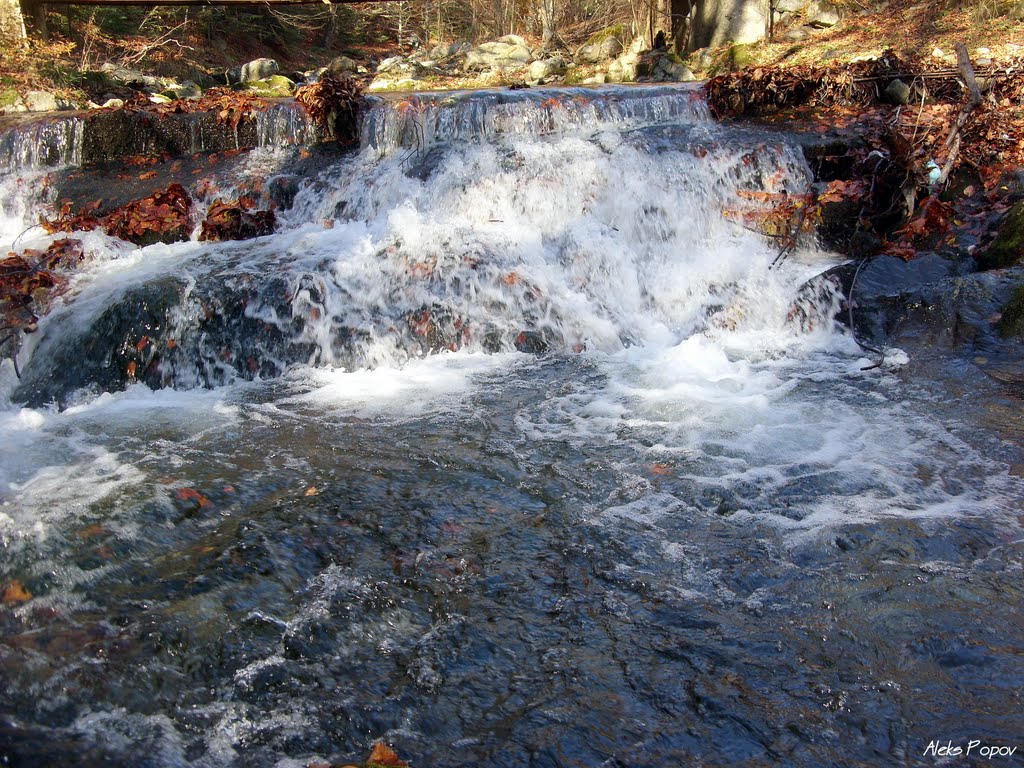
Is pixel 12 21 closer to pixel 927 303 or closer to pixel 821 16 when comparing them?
pixel 927 303

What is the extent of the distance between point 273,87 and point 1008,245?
12450mm

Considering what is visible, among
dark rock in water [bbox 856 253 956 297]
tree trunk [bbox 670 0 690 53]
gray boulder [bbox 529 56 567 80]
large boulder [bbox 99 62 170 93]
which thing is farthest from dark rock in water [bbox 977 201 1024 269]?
large boulder [bbox 99 62 170 93]

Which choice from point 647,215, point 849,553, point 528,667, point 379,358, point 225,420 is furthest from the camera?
point 647,215

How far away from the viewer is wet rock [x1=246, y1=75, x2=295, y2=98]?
13.9m

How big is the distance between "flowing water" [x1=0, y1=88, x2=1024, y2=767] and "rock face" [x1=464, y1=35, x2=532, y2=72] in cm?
1159

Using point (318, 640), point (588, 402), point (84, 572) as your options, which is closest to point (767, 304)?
point (588, 402)

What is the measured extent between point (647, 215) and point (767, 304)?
1.70m

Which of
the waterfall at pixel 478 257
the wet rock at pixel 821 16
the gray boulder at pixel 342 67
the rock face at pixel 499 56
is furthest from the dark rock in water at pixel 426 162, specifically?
the gray boulder at pixel 342 67

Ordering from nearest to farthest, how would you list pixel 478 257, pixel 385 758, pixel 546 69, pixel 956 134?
pixel 385 758 < pixel 478 257 < pixel 956 134 < pixel 546 69

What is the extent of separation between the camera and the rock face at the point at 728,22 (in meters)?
14.1

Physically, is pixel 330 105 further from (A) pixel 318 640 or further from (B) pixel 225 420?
(A) pixel 318 640

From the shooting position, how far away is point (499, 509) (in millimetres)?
3717

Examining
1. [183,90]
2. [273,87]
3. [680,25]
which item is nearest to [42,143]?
[183,90]

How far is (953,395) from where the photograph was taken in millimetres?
4922
